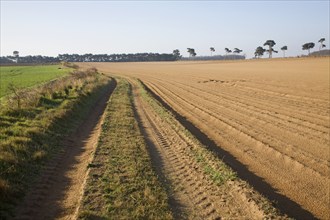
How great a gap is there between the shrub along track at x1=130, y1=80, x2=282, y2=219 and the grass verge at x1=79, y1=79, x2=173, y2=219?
37 cm

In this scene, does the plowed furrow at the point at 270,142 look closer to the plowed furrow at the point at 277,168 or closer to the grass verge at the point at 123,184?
the plowed furrow at the point at 277,168

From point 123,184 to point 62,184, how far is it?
165cm

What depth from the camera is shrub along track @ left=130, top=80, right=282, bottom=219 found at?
7.83m

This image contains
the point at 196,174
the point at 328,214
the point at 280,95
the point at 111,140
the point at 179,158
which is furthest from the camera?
the point at 280,95

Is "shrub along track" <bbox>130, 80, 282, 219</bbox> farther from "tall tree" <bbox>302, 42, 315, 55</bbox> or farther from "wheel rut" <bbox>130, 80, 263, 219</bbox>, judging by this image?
"tall tree" <bbox>302, 42, 315, 55</bbox>

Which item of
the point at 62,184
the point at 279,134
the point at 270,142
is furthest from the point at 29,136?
the point at 279,134

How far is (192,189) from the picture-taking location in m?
8.95

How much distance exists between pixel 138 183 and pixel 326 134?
9339mm

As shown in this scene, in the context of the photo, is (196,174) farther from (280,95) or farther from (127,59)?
(127,59)

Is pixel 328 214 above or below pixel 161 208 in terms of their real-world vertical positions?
below

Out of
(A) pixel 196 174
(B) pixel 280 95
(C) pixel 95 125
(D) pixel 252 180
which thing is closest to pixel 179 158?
(A) pixel 196 174

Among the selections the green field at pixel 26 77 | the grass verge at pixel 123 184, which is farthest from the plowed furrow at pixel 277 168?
the green field at pixel 26 77

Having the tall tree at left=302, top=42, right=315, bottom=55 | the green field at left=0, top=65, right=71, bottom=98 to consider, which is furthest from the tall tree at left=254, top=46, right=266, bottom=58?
the green field at left=0, top=65, right=71, bottom=98

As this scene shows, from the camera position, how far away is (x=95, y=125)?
16.4 m
